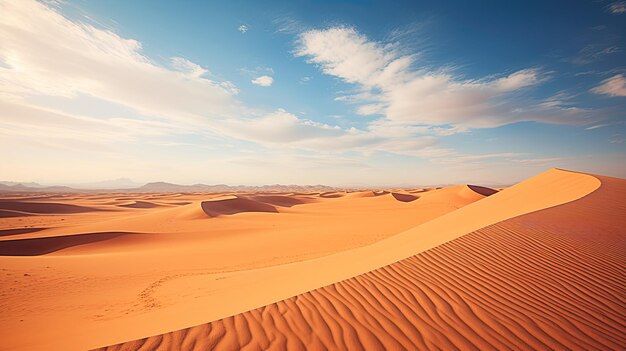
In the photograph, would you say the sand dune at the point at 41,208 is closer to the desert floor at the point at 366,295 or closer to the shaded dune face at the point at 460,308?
the desert floor at the point at 366,295

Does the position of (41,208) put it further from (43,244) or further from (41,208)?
(43,244)

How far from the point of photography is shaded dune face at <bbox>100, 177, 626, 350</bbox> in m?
2.86

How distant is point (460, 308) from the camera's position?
3.46 m

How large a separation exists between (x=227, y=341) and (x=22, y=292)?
25.7 feet

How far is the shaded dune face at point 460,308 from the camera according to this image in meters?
2.86


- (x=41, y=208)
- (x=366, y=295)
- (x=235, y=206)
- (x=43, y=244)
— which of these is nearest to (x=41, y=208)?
(x=41, y=208)

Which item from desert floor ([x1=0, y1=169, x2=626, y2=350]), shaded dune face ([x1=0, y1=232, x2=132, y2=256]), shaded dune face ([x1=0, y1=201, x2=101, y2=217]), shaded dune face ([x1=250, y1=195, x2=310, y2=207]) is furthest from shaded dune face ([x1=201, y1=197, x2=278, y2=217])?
desert floor ([x1=0, y1=169, x2=626, y2=350])

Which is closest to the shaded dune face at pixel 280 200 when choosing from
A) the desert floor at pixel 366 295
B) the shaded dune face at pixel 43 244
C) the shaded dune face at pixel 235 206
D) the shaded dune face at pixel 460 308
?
the shaded dune face at pixel 235 206

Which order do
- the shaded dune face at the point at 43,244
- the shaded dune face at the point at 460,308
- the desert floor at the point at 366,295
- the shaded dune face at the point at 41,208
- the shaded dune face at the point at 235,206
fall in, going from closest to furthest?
the shaded dune face at the point at 460,308 < the desert floor at the point at 366,295 < the shaded dune face at the point at 43,244 < the shaded dune face at the point at 41,208 < the shaded dune face at the point at 235,206

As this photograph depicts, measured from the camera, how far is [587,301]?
3.70 metres

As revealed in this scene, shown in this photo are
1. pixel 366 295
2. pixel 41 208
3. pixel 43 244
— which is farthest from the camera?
pixel 41 208

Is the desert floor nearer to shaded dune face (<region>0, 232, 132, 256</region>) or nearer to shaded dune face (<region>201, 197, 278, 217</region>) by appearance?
shaded dune face (<region>0, 232, 132, 256</region>)

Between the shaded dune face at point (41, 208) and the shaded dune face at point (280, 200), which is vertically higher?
the shaded dune face at point (41, 208)

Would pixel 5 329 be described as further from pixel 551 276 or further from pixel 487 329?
pixel 551 276
